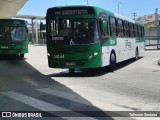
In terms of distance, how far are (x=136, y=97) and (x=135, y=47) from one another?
1568cm

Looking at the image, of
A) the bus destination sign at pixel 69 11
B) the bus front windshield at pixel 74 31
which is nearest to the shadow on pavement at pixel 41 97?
the bus front windshield at pixel 74 31

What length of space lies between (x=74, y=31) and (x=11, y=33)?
42.1 ft

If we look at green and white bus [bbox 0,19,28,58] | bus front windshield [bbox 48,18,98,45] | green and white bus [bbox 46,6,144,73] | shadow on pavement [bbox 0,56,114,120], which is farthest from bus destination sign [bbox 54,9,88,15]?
green and white bus [bbox 0,19,28,58]

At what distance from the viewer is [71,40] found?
16.3 m

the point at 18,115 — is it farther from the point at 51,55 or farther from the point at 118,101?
the point at 51,55

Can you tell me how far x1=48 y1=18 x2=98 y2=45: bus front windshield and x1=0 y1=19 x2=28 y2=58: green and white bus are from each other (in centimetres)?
1202

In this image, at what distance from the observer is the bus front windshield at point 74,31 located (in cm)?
1619

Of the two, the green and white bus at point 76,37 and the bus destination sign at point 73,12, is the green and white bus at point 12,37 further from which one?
the bus destination sign at point 73,12

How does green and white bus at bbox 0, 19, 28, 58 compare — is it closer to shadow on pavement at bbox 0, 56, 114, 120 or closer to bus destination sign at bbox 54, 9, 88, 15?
bus destination sign at bbox 54, 9, 88, 15

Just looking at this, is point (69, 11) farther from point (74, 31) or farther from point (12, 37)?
point (12, 37)

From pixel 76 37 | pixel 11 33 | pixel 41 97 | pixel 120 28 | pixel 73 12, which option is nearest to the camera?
pixel 41 97

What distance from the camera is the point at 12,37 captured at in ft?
93.0

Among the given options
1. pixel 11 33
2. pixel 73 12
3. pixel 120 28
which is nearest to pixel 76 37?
pixel 73 12

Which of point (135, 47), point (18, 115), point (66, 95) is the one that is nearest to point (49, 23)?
point (66, 95)
